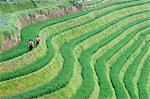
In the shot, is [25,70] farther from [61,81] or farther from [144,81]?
[144,81]

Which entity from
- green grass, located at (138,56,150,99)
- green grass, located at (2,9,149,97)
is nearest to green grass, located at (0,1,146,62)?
green grass, located at (2,9,149,97)

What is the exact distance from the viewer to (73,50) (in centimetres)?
3641

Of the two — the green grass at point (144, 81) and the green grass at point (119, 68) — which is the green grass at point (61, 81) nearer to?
the green grass at point (119, 68)

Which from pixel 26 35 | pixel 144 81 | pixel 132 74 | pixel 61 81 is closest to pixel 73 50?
pixel 26 35

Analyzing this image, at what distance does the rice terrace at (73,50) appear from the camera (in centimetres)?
2872

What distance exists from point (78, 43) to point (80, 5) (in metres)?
10.2

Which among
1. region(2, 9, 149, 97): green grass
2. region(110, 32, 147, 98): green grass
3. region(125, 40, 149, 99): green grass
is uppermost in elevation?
region(2, 9, 149, 97): green grass

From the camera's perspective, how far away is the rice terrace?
28.7 meters

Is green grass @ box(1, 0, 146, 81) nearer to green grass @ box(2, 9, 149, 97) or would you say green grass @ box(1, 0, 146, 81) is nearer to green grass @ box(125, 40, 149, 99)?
green grass @ box(2, 9, 149, 97)

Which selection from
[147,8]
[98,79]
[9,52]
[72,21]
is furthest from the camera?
[147,8]

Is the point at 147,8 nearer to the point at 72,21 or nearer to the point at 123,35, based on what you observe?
the point at 123,35

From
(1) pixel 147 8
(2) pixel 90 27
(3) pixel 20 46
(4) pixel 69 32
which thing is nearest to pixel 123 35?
(2) pixel 90 27

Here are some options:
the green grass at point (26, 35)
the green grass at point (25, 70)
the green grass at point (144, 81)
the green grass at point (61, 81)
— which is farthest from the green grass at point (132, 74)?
the green grass at point (26, 35)

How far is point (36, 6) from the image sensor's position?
1693 inches
